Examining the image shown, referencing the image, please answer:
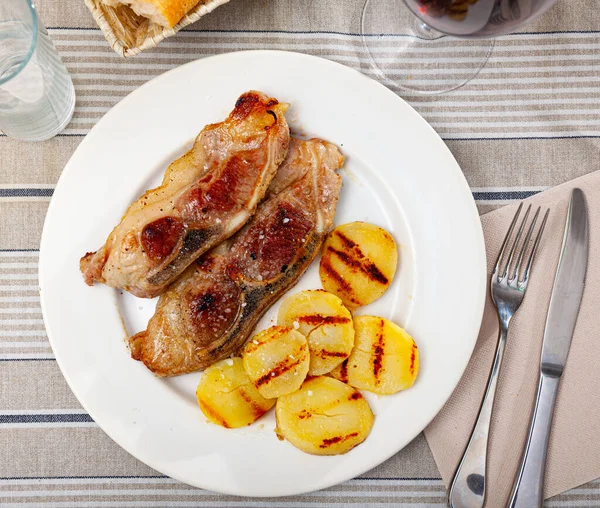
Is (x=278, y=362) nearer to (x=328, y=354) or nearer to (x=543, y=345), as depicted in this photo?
(x=328, y=354)

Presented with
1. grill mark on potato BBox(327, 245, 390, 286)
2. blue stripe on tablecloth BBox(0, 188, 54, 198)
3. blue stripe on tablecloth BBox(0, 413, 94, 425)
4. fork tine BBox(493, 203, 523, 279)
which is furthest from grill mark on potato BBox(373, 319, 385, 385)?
blue stripe on tablecloth BBox(0, 188, 54, 198)

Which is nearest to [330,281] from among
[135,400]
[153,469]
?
[135,400]

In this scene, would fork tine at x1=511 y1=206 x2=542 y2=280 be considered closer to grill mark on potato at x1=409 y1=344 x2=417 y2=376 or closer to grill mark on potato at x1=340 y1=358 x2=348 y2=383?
grill mark on potato at x1=409 y1=344 x2=417 y2=376

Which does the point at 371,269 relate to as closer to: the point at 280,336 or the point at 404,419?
the point at 280,336

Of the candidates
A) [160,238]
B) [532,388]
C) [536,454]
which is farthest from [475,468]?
[160,238]

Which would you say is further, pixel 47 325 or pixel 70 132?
pixel 70 132

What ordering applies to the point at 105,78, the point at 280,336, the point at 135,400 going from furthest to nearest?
the point at 105,78 < the point at 135,400 < the point at 280,336

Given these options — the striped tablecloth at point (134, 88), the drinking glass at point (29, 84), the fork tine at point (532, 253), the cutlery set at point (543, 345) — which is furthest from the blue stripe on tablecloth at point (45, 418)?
the fork tine at point (532, 253)
